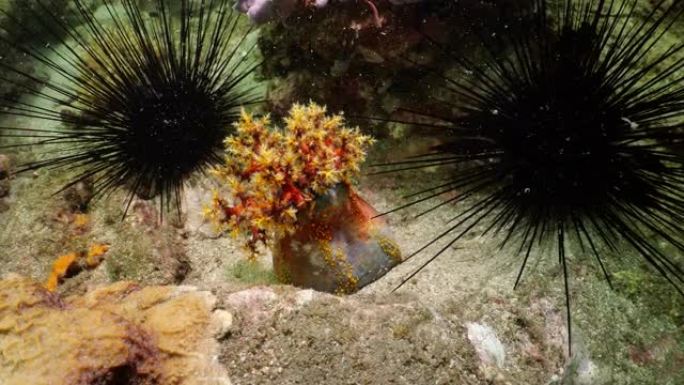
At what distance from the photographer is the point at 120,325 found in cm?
200

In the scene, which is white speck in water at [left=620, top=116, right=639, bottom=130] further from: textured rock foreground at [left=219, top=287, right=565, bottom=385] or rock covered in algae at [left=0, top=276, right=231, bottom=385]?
rock covered in algae at [left=0, top=276, right=231, bottom=385]

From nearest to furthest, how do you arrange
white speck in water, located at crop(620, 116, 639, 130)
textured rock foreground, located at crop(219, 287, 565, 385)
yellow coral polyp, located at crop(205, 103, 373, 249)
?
1. textured rock foreground, located at crop(219, 287, 565, 385)
2. yellow coral polyp, located at crop(205, 103, 373, 249)
3. white speck in water, located at crop(620, 116, 639, 130)

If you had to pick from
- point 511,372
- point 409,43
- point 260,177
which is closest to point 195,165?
point 260,177

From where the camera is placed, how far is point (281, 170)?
271cm

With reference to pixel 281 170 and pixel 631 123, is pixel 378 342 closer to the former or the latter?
pixel 281 170

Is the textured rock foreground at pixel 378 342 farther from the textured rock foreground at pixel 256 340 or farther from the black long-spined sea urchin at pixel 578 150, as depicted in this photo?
the black long-spined sea urchin at pixel 578 150

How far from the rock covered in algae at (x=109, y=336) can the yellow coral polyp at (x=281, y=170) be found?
0.56 meters

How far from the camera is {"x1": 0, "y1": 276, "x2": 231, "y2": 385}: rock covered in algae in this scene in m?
1.85

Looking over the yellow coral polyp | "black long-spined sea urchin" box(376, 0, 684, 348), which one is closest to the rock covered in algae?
the yellow coral polyp

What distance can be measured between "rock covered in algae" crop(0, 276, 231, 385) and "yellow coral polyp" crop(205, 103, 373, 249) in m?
0.56

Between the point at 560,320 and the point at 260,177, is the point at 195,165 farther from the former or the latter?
the point at 560,320

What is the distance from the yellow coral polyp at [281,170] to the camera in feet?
8.89

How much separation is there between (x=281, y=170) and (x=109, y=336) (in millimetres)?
1211

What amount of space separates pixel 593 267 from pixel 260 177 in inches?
80.7
